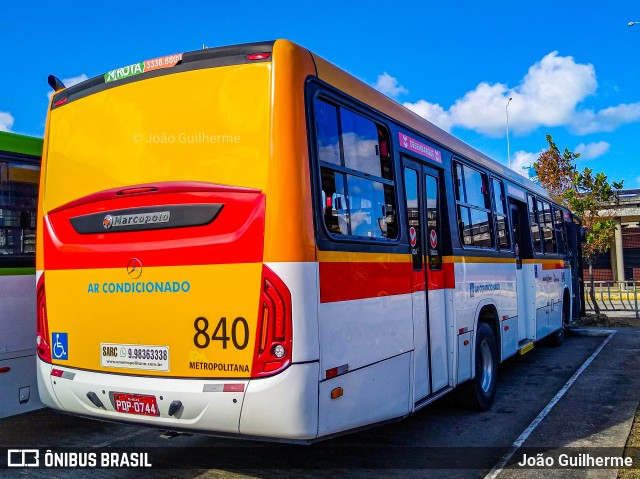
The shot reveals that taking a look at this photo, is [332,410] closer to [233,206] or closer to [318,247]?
[318,247]

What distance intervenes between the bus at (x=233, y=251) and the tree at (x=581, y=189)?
1735cm

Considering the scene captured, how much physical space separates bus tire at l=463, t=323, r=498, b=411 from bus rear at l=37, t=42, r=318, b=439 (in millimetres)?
3572

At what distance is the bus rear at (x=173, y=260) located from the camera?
148 inches

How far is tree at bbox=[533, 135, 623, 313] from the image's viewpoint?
20.7m

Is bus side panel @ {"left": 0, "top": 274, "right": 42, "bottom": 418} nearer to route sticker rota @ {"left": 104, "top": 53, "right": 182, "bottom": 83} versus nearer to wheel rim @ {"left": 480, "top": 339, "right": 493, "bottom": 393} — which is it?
route sticker rota @ {"left": 104, "top": 53, "right": 182, "bottom": 83}

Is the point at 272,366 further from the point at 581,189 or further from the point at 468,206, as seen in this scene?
the point at 581,189

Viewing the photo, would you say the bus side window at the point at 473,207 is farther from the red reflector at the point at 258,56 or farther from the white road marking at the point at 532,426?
the red reflector at the point at 258,56

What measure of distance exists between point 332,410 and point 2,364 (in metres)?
3.50

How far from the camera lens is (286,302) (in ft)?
12.2

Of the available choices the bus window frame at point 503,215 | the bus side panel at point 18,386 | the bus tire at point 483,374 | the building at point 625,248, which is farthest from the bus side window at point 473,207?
the building at point 625,248

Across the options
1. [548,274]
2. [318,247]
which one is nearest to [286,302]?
[318,247]

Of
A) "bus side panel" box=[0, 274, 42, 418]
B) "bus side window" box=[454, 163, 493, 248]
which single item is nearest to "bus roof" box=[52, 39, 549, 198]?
"bus side window" box=[454, 163, 493, 248]

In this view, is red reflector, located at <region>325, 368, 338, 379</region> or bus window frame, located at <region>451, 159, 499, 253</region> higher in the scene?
bus window frame, located at <region>451, 159, 499, 253</region>

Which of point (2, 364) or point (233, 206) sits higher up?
point (233, 206)
